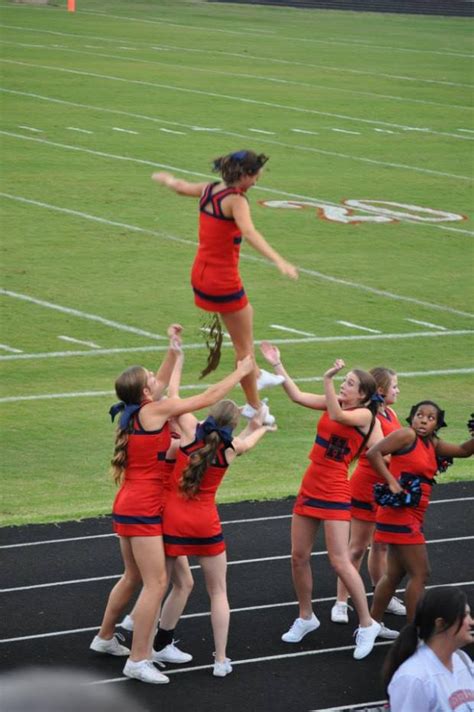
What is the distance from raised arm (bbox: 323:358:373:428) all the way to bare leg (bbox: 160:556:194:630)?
1401 millimetres

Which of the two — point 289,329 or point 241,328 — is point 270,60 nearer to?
point 289,329

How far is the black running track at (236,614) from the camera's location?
9180 millimetres

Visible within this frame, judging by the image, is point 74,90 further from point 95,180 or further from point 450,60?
point 450,60

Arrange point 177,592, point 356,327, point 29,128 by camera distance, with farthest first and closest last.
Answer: point 29,128 → point 356,327 → point 177,592

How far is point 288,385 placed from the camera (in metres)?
9.26

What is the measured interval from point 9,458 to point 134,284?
28.8ft

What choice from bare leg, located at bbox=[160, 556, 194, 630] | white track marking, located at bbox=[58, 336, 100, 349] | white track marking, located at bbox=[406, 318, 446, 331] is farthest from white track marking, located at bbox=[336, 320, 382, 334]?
bare leg, located at bbox=[160, 556, 194, 630]

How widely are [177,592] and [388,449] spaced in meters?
1.70

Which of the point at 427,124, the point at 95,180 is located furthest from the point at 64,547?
the point at 427,124

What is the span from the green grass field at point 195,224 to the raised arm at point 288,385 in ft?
14.2

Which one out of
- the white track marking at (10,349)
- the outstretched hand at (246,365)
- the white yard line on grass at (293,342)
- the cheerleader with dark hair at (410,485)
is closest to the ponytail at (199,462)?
the outstretched hand at (246,365)

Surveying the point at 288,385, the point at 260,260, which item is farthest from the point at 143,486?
the point at 260,260

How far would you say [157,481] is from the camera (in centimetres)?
910

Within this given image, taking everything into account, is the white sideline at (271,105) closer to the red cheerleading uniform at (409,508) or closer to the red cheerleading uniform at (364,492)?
the red cheerleading uniform at (364,492)
